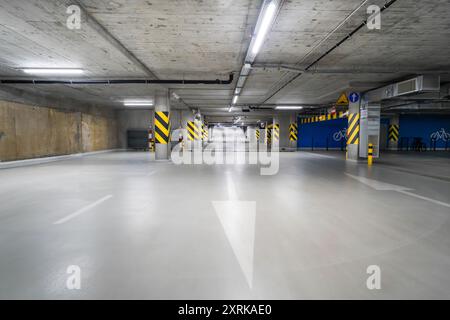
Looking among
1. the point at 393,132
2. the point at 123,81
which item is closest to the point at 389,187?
the point at 123,81

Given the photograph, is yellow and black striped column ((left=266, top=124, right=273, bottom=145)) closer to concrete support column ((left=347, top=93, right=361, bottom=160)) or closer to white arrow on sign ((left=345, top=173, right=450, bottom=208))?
concrete support column ((left=347, top=93, right=361, bottom=160))

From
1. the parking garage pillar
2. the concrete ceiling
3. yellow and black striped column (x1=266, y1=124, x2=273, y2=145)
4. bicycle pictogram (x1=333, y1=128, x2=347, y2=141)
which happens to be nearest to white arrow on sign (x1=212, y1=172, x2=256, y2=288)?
the concrete ceiling

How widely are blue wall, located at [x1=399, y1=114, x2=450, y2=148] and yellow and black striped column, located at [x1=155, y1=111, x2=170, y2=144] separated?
20.2 m

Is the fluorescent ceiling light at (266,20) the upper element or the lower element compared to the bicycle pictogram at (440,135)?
upper

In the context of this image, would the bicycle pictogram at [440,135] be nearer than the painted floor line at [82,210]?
No

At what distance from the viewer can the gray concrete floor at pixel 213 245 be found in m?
2.07

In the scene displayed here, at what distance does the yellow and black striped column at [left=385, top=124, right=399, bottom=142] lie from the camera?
71.4ft

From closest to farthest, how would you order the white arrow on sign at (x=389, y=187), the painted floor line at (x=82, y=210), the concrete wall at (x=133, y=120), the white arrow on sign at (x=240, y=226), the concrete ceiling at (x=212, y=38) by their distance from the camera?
1. the white arrow on sign at (x=240, y=226)
2. the painted floor line at (x=82, y=210)
3. the concrete ceiling at (x=212, y=38)
4. the white arrow on sign at (x=389, y=187)
5. the concrete wall at (x=133, y=120)

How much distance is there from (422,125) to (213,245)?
85.5 feet

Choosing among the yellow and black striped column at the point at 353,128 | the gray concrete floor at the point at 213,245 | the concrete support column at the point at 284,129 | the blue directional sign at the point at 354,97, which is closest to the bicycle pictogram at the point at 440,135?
the concrete support column at the point at 284,129

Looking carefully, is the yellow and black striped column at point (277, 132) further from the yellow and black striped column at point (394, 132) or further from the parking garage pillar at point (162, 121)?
the parking garage pillar at point (162, 121)

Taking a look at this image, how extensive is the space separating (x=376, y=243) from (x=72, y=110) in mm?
15560

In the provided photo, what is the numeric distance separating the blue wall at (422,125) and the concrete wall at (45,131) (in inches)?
945

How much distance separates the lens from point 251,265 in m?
2.43
